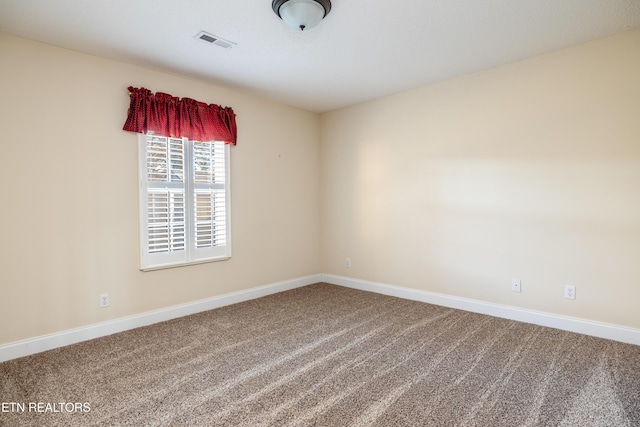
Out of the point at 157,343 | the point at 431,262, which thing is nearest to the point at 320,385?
the point at 157,343

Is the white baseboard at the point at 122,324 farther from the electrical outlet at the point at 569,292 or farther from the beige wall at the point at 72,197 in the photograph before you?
the electrical outlet at the point at 569,292

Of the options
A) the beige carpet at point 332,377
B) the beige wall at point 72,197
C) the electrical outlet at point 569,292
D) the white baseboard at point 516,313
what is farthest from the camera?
the electrical outlet at point 569,292

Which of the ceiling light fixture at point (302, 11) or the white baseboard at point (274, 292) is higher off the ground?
the ceiling light fixture at point (302, 11)

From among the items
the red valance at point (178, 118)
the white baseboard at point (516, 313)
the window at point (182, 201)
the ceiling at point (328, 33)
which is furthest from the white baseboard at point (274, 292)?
the ceiling at point (328, 33)

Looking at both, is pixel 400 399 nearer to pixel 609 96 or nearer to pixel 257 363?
pixel 257 363

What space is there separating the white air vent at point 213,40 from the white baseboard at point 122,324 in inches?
104

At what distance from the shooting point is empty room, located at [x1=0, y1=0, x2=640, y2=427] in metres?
2.14

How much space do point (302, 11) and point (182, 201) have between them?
225 centimetres

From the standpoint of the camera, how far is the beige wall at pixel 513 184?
279 centimetres

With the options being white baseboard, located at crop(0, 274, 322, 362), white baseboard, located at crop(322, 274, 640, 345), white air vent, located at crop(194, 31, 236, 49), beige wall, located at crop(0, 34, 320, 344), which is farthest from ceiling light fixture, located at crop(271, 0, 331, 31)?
white baseboard, located at crop(322, 274, 640, 345)

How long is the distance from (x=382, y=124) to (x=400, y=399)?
3.30 meters

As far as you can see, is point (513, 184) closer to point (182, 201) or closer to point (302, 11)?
point (302, 11)

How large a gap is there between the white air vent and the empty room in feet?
0.14

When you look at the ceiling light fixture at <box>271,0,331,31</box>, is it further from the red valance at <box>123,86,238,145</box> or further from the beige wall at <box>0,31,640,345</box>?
the beige wall at <box>0,31,640,345</box>
